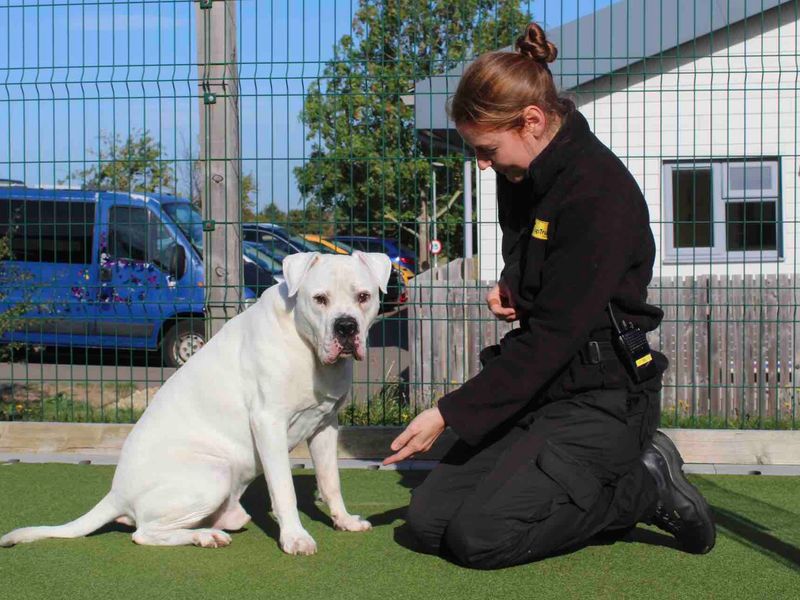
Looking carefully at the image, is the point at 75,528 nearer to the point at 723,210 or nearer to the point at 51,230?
the point at 51,230

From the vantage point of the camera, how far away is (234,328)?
4.85 meters

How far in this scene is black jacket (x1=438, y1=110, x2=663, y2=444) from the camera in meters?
4.09

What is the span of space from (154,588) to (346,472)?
245 cm

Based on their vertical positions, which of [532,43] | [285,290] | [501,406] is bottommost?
[501,406]

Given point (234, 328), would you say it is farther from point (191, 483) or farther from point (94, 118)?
point (94, 118)

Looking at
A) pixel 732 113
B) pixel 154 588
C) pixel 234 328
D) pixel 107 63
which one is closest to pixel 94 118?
pixel 107 63

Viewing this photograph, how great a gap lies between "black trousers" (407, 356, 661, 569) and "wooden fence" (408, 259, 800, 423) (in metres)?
2.53

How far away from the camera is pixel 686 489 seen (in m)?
4.36

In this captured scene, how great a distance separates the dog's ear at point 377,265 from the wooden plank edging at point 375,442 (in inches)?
85.6

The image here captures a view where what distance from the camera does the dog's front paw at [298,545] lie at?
174 inches

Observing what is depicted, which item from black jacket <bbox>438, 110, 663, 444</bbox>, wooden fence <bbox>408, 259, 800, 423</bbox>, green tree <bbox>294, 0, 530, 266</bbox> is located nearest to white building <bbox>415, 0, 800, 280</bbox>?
wooden fence <bbox>408, 259, 800, 423</bbox>

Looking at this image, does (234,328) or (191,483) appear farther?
(234,328)

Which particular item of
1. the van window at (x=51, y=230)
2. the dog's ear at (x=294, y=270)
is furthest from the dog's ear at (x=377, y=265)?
the van window at (x=51, y=230)

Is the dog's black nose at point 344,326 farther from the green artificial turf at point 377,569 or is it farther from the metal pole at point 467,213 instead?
the metal pole at point 467,213
